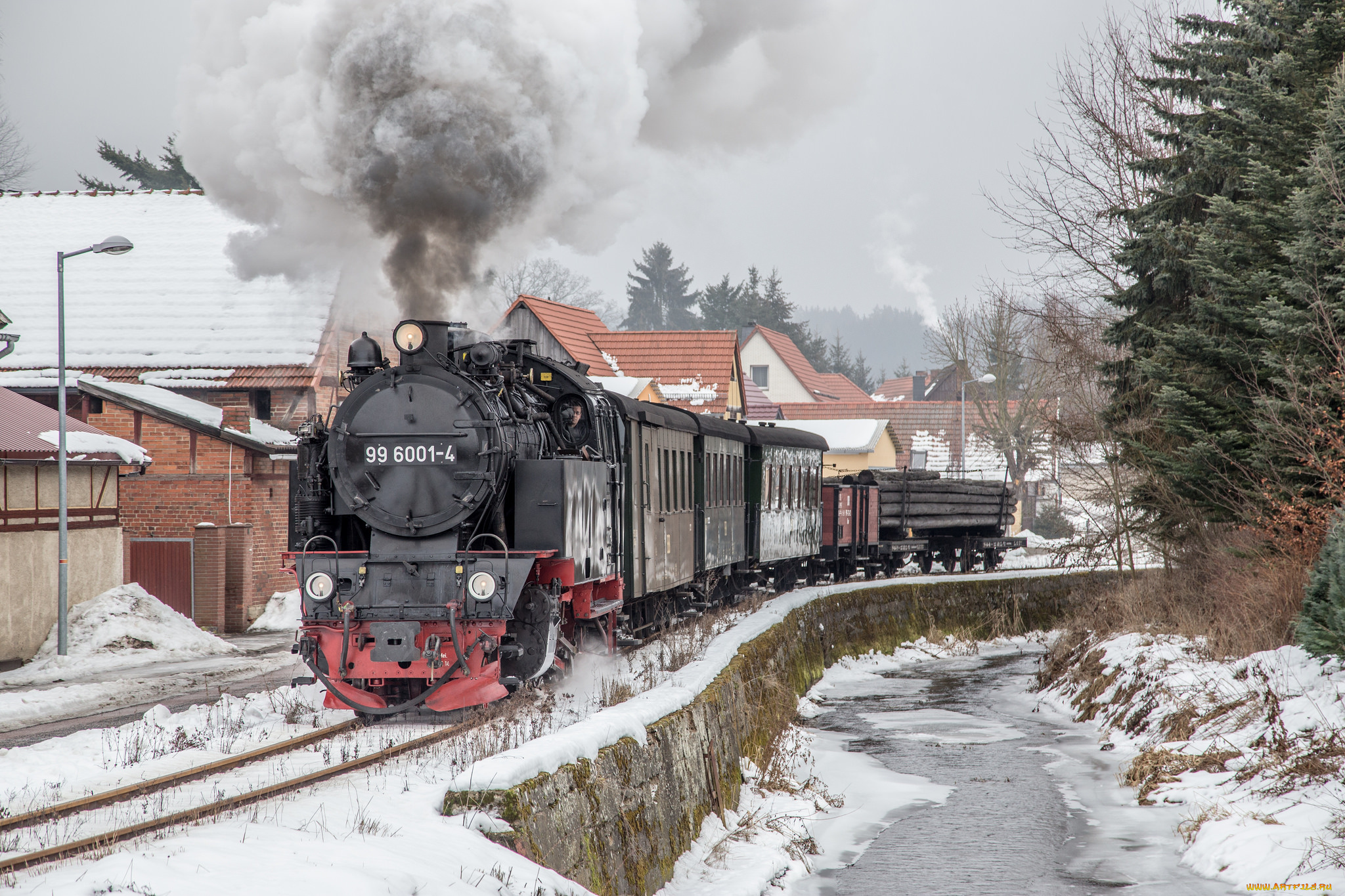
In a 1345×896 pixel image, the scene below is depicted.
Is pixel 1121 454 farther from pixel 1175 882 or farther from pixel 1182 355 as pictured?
pixel 1175 882

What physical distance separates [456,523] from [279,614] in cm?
1223

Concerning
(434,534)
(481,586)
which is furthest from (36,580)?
(481,586)

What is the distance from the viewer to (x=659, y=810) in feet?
23.7

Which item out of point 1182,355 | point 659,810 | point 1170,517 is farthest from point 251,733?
point 1170,517

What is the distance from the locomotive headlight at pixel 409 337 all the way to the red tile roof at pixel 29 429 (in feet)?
26.9

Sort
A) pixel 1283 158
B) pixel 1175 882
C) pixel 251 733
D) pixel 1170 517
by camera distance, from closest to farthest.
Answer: pixel 1175 882 < pixel 251 733 < pixel 1283 158 < pixel 1170 517

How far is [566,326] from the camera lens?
35875mm

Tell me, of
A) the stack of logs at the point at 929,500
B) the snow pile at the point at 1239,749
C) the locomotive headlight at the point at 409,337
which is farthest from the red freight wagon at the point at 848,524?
the locomotive headlight at the point at 409,337

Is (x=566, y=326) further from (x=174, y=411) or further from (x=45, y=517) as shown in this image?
(x=45, y=517)

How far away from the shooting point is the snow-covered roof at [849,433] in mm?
42156

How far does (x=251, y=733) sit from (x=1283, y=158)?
1184 centimetres

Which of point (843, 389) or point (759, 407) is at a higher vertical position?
point (843, 389)

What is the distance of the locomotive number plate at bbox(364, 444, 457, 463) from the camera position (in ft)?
31.6

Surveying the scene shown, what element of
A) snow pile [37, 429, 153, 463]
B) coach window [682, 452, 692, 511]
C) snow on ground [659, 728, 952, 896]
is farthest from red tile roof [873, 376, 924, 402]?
snow on ground [659, 728, 952, 896]
